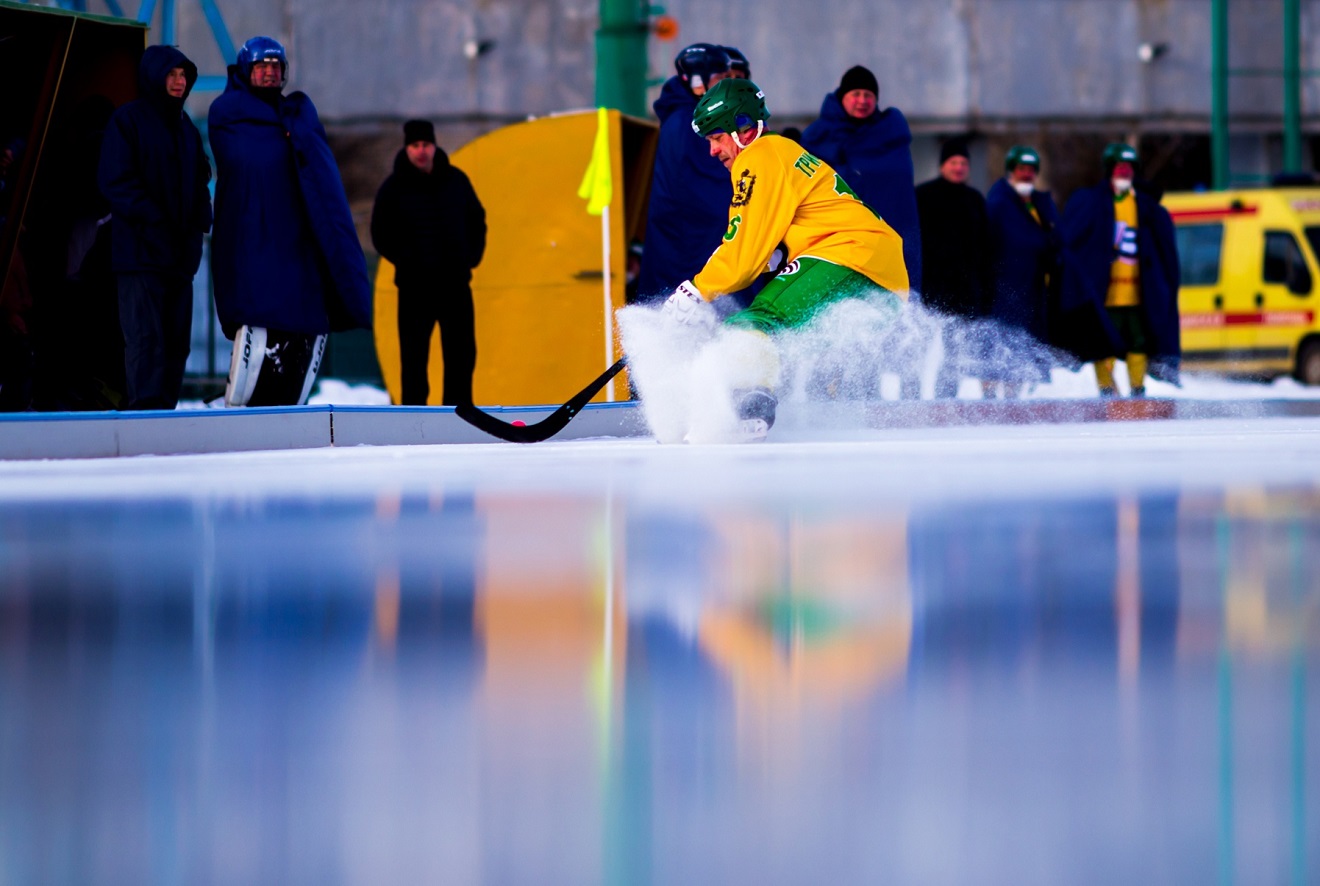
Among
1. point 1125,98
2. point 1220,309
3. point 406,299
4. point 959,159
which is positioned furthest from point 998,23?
point 406,299

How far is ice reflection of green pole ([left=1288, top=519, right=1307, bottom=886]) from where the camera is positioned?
1865 millimetres

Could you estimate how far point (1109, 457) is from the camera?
24.4ft

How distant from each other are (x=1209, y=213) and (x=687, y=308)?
37.1 feet

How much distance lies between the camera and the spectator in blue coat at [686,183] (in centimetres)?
969

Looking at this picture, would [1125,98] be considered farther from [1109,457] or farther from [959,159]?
[1109,457]

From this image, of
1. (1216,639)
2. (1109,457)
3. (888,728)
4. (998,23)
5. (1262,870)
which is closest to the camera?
(1262,870)

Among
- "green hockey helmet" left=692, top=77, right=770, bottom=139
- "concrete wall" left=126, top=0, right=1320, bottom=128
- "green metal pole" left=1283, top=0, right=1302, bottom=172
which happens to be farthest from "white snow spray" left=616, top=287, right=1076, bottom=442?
"concrete wall" left=126, top=0, right=1320, bottom=128

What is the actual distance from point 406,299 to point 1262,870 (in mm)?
8636

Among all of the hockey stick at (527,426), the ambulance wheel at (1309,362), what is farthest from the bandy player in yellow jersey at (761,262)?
the ambulance wheel at (1309,362)

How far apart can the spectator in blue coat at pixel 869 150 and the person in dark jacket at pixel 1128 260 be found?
2.78 meters

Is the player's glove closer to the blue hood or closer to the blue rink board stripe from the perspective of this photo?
the blue rink board stripe

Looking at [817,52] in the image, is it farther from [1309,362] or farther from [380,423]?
[380,423]

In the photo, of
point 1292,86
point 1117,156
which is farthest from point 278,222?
point 1292,86

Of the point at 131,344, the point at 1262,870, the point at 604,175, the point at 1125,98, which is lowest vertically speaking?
the point at 1262,870
